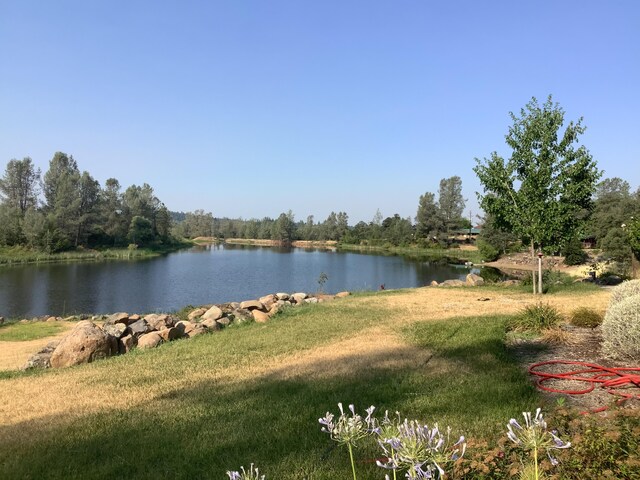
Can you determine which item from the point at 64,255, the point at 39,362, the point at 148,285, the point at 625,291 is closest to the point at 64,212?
the point at 64,255

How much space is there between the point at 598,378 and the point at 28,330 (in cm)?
1795

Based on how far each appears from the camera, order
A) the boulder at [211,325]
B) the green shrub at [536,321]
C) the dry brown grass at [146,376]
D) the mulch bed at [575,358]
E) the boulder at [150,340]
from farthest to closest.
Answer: the boulder at [211,325]
the boulder at [150,340]
the green shrub at [536,321]
the dry brown grass at [146,376]
the mulch bed at [575,358]

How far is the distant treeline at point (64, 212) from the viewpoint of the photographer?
5606cm

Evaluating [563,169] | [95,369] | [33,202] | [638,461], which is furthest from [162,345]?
[33,202]

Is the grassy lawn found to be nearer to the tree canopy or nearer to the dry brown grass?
the dry brown grass

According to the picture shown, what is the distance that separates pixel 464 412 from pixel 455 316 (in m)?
6.78

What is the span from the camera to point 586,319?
7.96 metres

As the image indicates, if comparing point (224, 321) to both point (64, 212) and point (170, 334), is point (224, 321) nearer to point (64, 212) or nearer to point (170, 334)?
Result: point (170, 334)

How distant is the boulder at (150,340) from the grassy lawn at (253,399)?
1.13 meters

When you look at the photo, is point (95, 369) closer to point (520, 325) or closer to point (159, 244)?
point (520, 325)

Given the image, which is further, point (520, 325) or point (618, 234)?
point (618, 234)

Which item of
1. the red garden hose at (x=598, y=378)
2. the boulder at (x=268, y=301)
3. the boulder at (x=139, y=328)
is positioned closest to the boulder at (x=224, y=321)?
the boulder at (x=139, y=328)

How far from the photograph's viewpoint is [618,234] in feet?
99.9

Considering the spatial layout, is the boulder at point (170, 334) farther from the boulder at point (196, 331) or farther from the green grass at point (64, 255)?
the green grass at point (64, 255)
